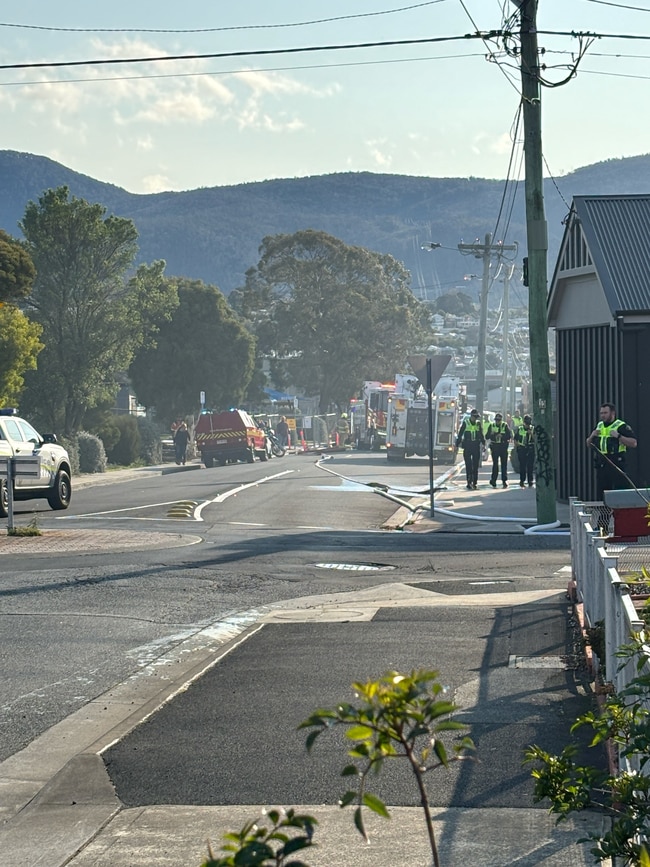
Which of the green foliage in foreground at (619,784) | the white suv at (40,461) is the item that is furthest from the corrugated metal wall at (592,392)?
the green foliage in foreground at (619,784)

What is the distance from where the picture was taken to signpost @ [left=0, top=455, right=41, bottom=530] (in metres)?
19.9

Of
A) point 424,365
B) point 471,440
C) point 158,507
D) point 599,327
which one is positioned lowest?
point 158,507

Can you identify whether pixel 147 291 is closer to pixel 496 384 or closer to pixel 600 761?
pixel 600 761

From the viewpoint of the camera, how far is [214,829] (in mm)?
5777

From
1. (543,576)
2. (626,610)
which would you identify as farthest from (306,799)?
(543,576)

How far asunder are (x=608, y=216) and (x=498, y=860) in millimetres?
19378

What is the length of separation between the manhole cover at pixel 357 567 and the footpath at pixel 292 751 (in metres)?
3.68

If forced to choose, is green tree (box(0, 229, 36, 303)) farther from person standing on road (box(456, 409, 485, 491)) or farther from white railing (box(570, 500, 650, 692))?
white railing (box(570, 500, 650, 692))

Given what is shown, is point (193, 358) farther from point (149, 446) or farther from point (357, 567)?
point (357, 567)

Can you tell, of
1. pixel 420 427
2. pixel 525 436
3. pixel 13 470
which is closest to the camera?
pixel 13 470

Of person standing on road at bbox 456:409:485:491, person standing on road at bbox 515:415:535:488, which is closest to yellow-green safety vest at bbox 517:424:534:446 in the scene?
person standing on road at bbox 515:415:535:488

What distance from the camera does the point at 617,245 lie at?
74.6 ft

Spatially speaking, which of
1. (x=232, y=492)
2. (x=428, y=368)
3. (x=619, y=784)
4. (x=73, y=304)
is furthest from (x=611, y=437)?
(x=73, y=304)

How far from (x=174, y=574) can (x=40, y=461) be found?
9866 mm
